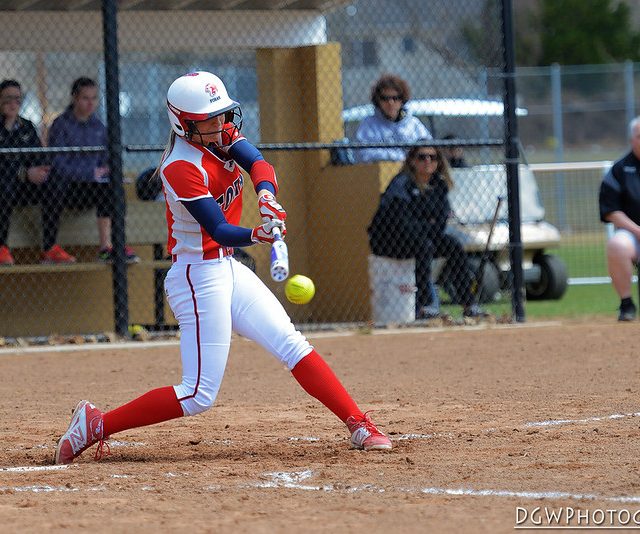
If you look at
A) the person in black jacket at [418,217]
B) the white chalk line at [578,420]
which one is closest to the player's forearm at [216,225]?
the white chalk line at [578,420]

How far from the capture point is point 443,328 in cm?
980

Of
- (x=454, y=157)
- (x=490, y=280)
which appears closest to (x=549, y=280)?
(x=490, y=280)

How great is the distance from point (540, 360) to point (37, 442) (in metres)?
3.69

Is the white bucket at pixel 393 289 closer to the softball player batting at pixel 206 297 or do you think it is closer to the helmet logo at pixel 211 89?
the softball player batting at pixel 206 297

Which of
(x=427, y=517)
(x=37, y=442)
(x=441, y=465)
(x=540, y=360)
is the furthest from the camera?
(x=540, y=360)

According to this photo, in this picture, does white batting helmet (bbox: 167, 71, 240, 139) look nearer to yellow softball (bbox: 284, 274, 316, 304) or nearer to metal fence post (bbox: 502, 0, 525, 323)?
yellow softball (bbox: 284, 274, 316, 304)

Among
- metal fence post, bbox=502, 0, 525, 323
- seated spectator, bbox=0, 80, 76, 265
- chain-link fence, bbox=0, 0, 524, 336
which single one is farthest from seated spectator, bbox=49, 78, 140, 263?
metal fence post, bbox=502, 0, 525, 323

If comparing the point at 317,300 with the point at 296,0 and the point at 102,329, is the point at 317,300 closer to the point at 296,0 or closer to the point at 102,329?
the point at 102,329

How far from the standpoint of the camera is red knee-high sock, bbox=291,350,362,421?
498 cm

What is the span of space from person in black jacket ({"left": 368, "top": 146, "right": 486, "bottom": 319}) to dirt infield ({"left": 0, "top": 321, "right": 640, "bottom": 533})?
1303mm

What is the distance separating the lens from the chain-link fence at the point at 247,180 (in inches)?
371

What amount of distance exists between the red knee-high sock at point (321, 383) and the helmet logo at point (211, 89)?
1189mm

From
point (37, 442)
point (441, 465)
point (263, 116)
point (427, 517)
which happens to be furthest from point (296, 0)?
point (427, 517)

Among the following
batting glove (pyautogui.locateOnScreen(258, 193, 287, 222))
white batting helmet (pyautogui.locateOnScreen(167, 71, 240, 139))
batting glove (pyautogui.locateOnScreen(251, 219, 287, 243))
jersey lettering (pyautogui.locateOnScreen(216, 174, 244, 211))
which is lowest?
batting glove (pyautogui.locateOnScreen(251, 219, 287, 243))
